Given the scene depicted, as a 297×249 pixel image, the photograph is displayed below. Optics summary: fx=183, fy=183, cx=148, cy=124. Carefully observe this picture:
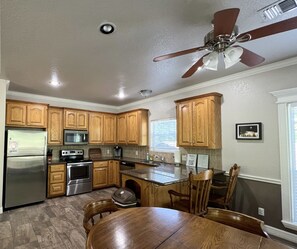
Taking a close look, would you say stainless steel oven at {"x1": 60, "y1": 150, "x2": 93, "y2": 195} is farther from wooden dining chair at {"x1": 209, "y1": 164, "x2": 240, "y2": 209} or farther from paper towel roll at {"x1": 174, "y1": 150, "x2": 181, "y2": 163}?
wooden dining chair at {"x1": 209, "y1": 164, "x2": 240, "y2": 209}

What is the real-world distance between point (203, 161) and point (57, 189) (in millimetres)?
3619

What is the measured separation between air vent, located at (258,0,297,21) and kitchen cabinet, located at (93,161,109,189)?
4870 millimetres

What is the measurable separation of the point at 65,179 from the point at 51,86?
2349 millimetres

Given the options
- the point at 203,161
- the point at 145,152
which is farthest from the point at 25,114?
the point at 203,161

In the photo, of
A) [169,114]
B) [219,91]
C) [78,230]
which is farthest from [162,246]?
[169,114]

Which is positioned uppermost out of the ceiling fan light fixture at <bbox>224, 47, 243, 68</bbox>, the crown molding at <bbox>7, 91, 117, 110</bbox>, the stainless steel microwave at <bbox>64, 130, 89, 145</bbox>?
the crown molding at <bbox>7, 91, 117, 110</bbox>

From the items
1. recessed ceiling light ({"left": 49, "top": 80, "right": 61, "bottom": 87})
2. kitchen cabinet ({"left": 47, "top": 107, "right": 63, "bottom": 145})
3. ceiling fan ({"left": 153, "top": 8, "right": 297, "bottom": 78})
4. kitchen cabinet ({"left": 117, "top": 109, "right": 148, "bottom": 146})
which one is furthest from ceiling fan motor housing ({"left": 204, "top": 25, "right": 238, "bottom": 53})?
kitchen cabinet ({"left": 47, "top": 107, "right": 63, "bottom": 145})

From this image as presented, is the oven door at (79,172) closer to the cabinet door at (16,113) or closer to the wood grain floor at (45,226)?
the wood grain floor at (45,226)

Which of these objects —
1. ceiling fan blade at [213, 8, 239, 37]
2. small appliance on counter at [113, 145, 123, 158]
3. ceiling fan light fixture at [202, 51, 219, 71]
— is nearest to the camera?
ceiling fan blade at [213, 8, 239, 37]

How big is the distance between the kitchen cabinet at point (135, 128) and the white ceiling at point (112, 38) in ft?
5.77

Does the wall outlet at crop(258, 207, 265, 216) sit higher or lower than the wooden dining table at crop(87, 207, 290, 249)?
lower

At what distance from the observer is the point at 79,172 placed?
4.88 metres

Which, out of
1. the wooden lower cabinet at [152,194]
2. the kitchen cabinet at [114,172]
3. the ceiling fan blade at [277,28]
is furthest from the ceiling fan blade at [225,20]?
the kitchen cabinet at [114,172]

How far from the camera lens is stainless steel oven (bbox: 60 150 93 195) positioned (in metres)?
4.71
